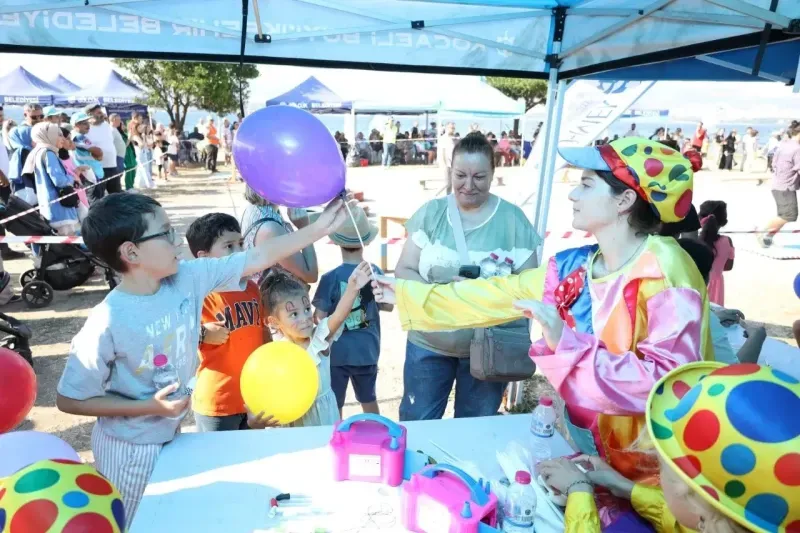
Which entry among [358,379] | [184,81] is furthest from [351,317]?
[184,81]

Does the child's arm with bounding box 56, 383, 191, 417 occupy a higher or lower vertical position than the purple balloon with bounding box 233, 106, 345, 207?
lower

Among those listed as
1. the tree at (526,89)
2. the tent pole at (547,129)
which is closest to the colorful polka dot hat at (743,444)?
the tent pole at (547,129)

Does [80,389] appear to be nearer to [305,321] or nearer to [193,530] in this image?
[193,530]

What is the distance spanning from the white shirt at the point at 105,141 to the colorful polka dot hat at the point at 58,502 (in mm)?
10163

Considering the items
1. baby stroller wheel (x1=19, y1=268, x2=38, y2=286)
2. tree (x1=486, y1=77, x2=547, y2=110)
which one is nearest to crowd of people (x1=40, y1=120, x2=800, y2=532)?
baby stroller wheel (x1=19, y1=268, x2=38, y2=286)

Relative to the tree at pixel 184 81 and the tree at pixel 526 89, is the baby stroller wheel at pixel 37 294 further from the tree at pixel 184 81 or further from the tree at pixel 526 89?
the tree at pixel 526 89

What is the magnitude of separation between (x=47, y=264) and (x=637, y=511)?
626cm

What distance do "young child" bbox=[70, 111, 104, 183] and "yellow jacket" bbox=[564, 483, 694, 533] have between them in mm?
9392

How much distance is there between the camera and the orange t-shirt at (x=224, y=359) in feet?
8.21

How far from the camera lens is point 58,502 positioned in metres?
1.24

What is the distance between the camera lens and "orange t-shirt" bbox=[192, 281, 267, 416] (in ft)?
8.21

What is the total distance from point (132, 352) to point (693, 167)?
1.92 metres

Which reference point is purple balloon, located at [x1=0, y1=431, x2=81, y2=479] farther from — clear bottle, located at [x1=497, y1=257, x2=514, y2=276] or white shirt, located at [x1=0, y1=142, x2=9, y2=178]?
white shirt, located at [x1=0, y1=142, x2=9, y2=178]

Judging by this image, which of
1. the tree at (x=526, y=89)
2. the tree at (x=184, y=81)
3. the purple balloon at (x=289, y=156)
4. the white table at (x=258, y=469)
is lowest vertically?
the white table at (x=258, y=469)
